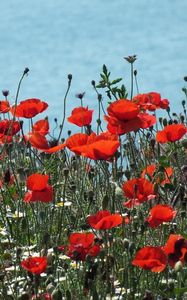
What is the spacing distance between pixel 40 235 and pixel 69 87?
32.4 inches

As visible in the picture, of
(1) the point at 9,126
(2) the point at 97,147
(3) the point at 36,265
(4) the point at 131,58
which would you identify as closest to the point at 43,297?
(3) the point at 36,265

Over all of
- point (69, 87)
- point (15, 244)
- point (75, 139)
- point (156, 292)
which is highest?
point (69, 87)

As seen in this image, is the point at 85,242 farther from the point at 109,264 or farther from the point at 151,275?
the point at 151,275

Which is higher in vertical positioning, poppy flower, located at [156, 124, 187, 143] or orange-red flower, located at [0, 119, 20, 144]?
orange-red flower, located at [0, 119, 20, 144]

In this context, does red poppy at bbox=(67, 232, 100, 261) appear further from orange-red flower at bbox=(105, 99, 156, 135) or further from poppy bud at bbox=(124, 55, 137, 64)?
poppy bud at bbox=(124, 55, 137, 64)

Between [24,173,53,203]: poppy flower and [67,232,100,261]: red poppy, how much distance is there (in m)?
0.38

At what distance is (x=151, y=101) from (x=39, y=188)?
1806 millimetres

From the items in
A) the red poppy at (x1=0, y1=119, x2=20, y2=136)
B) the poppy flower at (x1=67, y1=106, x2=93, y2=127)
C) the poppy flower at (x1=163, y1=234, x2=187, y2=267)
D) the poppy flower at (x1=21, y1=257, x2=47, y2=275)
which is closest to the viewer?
the poppy flower at (x1=21, y1=257, x2=47, y2=275)

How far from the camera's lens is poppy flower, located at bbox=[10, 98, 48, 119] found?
463 cm

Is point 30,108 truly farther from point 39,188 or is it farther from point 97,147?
point 97,147

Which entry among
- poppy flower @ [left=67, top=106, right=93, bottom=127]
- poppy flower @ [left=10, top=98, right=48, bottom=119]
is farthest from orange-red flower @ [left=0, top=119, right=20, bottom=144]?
poppy flower @ [left=67, top=106, right=93, bottom=127]

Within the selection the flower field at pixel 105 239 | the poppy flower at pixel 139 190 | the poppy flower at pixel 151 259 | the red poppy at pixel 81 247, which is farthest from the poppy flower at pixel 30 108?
the poppy flower at pixel 151 259

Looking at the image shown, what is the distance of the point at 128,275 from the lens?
3756mm

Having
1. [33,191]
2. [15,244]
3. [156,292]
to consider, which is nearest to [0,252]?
[15,244]
